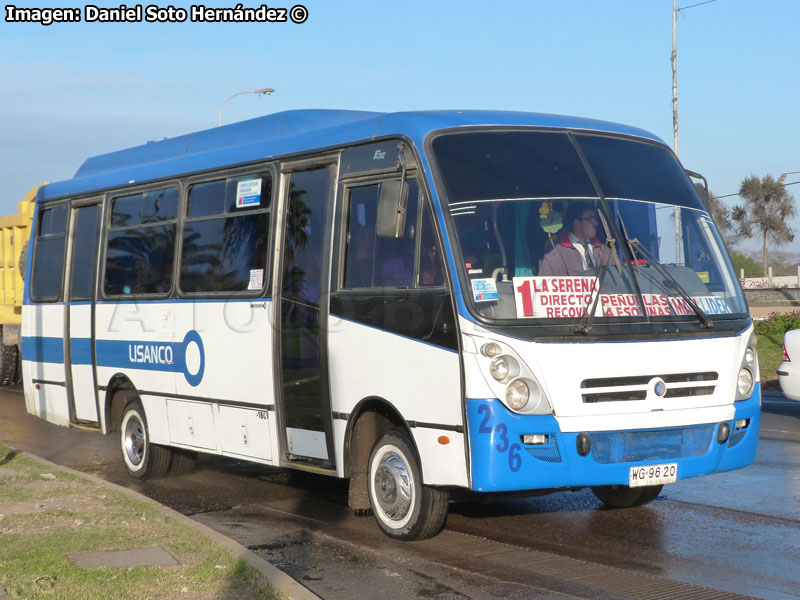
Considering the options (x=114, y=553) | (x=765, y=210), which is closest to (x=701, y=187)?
(x=114, y=553)

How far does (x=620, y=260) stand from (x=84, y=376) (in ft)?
23.1

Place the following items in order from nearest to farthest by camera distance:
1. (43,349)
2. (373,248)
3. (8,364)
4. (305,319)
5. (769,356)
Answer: (373,248)
(305,319)
(43,349)
(8,364)
(769,356)

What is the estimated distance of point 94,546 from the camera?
770 cm

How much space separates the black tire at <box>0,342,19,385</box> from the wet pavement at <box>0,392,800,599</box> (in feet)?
38.6

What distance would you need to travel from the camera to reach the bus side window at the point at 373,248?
805 centimetres

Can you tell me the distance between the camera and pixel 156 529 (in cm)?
830

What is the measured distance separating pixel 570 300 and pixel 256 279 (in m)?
3.23

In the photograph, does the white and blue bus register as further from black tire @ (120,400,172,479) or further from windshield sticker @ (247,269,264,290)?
black tire @ (120,400,172,479)

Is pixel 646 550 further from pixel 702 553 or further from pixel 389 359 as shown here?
pixel 389 359

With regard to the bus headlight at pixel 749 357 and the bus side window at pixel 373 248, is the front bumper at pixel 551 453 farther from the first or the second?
the bus side window at pixel 373 248

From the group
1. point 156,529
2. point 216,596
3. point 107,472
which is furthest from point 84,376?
point 216,596

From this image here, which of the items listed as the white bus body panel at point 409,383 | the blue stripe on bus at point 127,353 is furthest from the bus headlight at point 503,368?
the blue stripe on bus at point 127,353

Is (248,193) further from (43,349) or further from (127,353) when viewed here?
(43,349)

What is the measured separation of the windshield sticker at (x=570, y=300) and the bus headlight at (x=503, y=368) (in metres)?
0.32
